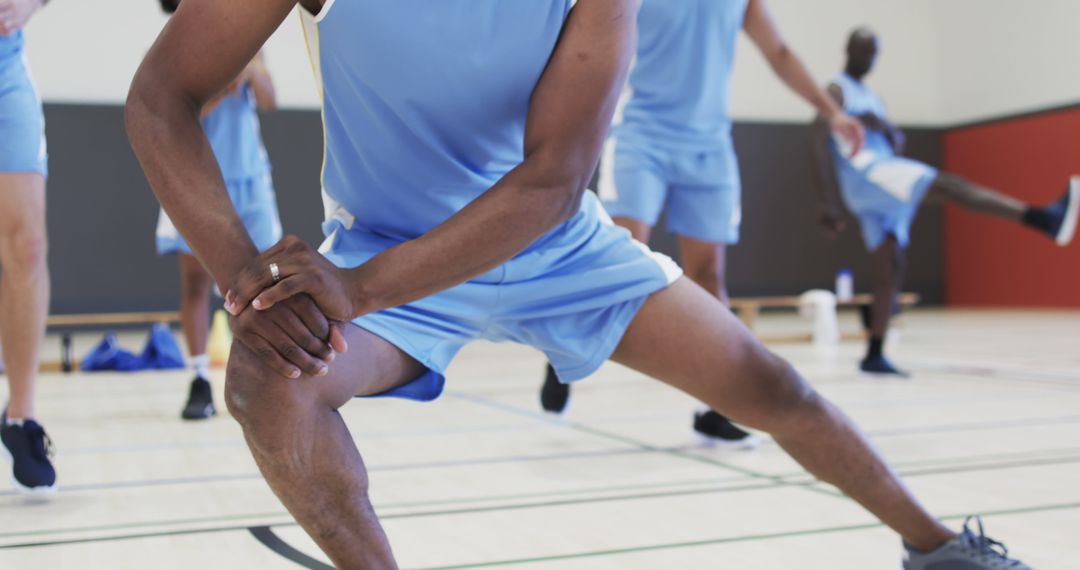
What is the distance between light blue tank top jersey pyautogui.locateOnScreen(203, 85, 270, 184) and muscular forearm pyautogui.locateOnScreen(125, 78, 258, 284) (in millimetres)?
2725

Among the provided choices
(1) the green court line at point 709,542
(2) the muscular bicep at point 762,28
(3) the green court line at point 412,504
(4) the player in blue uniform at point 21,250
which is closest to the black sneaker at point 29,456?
(4) the player in blue uniform at point 21,250

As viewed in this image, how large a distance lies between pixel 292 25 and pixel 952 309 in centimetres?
833

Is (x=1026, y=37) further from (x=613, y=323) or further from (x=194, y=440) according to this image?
(x=613, y=323)

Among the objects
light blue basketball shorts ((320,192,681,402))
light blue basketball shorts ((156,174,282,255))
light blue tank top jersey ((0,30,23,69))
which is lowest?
light blue basketball shorts ((156,174,282,255))

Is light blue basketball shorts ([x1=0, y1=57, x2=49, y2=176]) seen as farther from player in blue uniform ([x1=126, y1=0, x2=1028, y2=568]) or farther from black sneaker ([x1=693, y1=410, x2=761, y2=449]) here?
black sneaker ([x1=693, y1=410, x2=761, y2=449])

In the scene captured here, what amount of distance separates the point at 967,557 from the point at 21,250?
83.7 inches

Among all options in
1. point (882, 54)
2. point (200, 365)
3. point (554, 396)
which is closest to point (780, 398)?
point (554, 396)

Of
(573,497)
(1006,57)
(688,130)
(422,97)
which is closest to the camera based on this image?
(422,97)

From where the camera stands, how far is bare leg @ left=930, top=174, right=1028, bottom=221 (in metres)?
5.01

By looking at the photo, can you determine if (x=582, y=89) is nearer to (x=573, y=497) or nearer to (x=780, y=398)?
(x=780, y=398)

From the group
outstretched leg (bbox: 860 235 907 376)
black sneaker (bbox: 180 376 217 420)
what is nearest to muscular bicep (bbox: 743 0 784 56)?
outstretched leg (bbox: 860 235 907 376)

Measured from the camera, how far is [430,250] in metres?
1.28

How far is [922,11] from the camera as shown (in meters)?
13.5

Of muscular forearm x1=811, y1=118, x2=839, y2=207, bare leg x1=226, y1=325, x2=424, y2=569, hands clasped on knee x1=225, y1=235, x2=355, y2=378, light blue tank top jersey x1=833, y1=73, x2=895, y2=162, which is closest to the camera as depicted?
hands clasped on knee x1=225, y1=235, x2=355, y2=378
